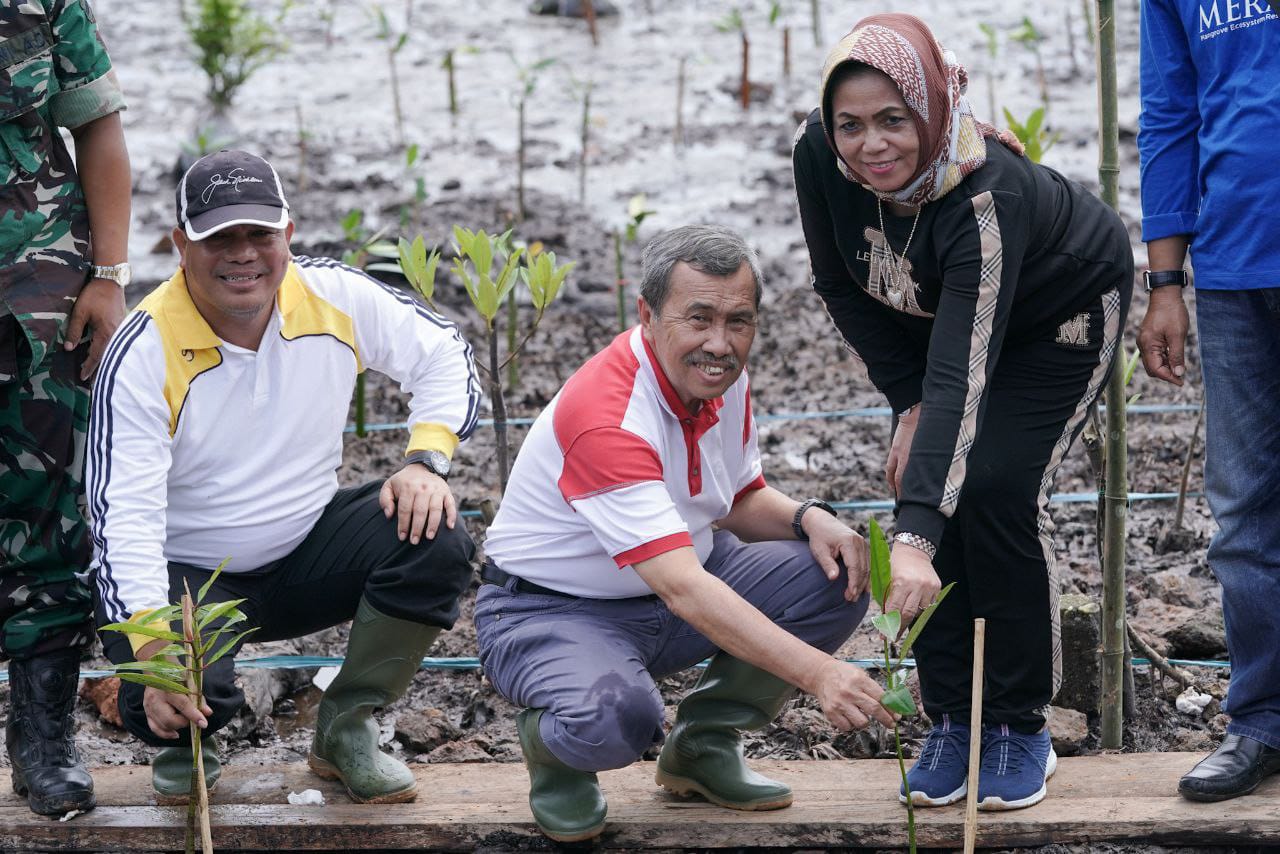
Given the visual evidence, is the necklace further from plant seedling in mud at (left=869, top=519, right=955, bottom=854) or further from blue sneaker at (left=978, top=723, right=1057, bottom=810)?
blue sneaker at (left=978, top=723, right=1057, bottom=810)

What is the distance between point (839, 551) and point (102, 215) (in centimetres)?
166

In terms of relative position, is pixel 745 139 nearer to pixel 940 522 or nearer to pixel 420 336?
pixel 420 336

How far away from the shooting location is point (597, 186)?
757cm

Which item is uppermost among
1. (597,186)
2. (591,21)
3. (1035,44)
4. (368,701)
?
(591,21)

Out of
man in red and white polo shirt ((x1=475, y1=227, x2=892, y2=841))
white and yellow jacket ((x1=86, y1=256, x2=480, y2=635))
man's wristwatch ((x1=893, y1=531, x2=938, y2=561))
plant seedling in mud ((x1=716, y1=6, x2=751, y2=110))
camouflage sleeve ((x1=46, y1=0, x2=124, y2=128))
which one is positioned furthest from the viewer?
plant seedling in mud ((x1=716, y1=6, x2=751, y2=110))

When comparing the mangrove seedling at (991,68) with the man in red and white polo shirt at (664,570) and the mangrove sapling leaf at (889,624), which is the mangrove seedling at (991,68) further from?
the mangrove sapling leaf at (889,624)

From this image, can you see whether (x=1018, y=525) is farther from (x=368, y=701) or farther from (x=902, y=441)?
(x=368, y=701)

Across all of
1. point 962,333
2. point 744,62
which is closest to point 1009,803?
point 962,333

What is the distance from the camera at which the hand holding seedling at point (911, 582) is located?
2.39m

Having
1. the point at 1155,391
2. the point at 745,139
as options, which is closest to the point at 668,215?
the point at 745,139

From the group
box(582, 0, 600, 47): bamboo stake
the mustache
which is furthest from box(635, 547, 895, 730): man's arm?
box(582, 0, 600, 47): bamboo stake

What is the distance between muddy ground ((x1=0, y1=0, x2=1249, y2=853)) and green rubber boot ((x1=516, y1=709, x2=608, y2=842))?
1.86 feet

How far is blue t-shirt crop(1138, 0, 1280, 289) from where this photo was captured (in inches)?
101

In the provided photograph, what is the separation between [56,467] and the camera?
292 centimetres
